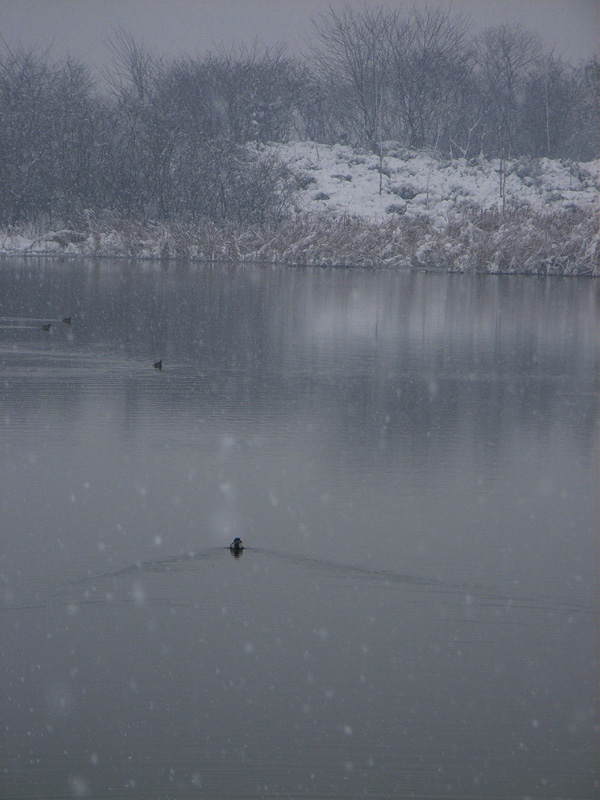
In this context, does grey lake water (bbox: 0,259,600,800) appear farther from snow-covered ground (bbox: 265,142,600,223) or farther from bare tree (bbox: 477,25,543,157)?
bare tree (bbox: 477,25,543,157)

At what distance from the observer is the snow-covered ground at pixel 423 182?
45.0 m

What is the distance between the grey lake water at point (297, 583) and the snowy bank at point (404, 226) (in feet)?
71.1

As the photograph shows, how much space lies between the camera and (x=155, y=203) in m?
43.9

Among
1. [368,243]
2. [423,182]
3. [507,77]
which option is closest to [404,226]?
[368,243]

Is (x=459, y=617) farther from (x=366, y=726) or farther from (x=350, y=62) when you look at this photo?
(x=350, y=62)

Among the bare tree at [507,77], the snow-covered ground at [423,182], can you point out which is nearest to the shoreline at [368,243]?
the snow-covered ground at [423,182]

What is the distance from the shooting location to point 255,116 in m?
54.6

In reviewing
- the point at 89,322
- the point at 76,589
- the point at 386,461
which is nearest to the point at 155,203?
the point at 89,322

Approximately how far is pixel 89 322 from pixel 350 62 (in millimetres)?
42004

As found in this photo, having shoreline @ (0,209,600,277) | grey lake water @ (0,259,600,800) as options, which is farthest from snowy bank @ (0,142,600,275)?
grey lake water @ (0,259,600,800)

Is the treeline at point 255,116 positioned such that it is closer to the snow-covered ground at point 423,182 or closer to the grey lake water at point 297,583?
the snow-covered ground at point 423,182

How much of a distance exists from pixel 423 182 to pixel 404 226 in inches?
438

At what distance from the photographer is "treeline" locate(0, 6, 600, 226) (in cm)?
4388

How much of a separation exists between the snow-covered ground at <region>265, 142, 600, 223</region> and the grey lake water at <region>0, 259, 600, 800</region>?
102ft
